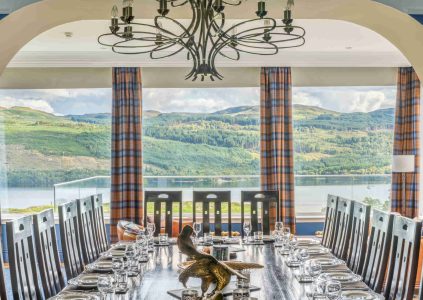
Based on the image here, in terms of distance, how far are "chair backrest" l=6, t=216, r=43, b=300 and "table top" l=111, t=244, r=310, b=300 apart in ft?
2.09

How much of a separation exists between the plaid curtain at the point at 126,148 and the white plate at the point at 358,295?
16.5ft

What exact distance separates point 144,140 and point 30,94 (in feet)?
5.96

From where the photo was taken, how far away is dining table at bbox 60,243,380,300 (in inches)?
104

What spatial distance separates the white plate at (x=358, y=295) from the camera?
8.38ft

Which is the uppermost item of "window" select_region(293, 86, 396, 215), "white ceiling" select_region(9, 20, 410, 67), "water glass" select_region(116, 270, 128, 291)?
"white ceiling" select_region(9, 20, 410, 67)

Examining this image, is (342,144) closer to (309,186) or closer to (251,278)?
(309,186)

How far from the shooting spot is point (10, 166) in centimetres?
762

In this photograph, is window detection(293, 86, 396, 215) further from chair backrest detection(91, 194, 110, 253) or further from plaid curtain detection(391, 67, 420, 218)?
chair backrest detection(91, 194, 110, 253)

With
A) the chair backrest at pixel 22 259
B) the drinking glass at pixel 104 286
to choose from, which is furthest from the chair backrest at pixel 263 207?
the drinking glass at pixel 104 286

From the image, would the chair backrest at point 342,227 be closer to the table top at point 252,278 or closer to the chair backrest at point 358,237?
the chair backrest at point 358,237

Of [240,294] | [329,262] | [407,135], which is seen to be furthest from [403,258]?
[407,135]

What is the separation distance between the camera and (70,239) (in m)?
3.92

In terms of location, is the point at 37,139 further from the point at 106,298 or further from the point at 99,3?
the point at 106,298

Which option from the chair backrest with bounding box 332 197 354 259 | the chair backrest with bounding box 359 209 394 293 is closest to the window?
the chair backrest with bounding box 332 197 354 259
